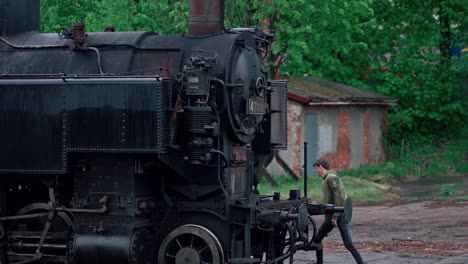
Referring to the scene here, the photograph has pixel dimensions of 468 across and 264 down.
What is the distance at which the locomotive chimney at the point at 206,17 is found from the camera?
13.4 meters

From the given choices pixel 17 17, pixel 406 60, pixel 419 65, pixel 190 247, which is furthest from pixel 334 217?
pixel 406 60

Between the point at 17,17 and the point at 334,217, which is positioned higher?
the point at 17,17

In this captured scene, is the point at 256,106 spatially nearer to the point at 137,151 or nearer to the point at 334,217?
the point at 137,151

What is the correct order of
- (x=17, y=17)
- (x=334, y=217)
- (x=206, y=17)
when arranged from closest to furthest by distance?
(x=206, y=17) → (x=17, y=17) → (x=334, y=217)

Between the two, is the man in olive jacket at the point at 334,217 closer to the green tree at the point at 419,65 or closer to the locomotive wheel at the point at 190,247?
the locomotive wheel at the point at 190,247

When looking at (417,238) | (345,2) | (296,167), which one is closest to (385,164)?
(296,167)

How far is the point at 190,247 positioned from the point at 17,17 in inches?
167

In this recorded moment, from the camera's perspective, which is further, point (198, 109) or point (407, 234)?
point (407, 234)

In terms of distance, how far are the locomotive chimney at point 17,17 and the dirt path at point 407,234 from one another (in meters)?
5.34

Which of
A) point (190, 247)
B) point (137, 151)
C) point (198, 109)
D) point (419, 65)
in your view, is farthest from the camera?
point (419, 65)

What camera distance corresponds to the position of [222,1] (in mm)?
13539

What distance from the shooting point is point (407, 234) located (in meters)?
18.9

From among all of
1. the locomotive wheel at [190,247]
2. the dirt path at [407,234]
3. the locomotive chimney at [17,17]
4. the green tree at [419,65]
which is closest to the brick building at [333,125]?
the green tree at [419,65]

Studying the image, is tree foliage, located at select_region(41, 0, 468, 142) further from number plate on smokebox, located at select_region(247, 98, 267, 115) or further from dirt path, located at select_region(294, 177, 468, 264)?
number plate on smokebox, located at select_region(247, 98, 267, 115)
